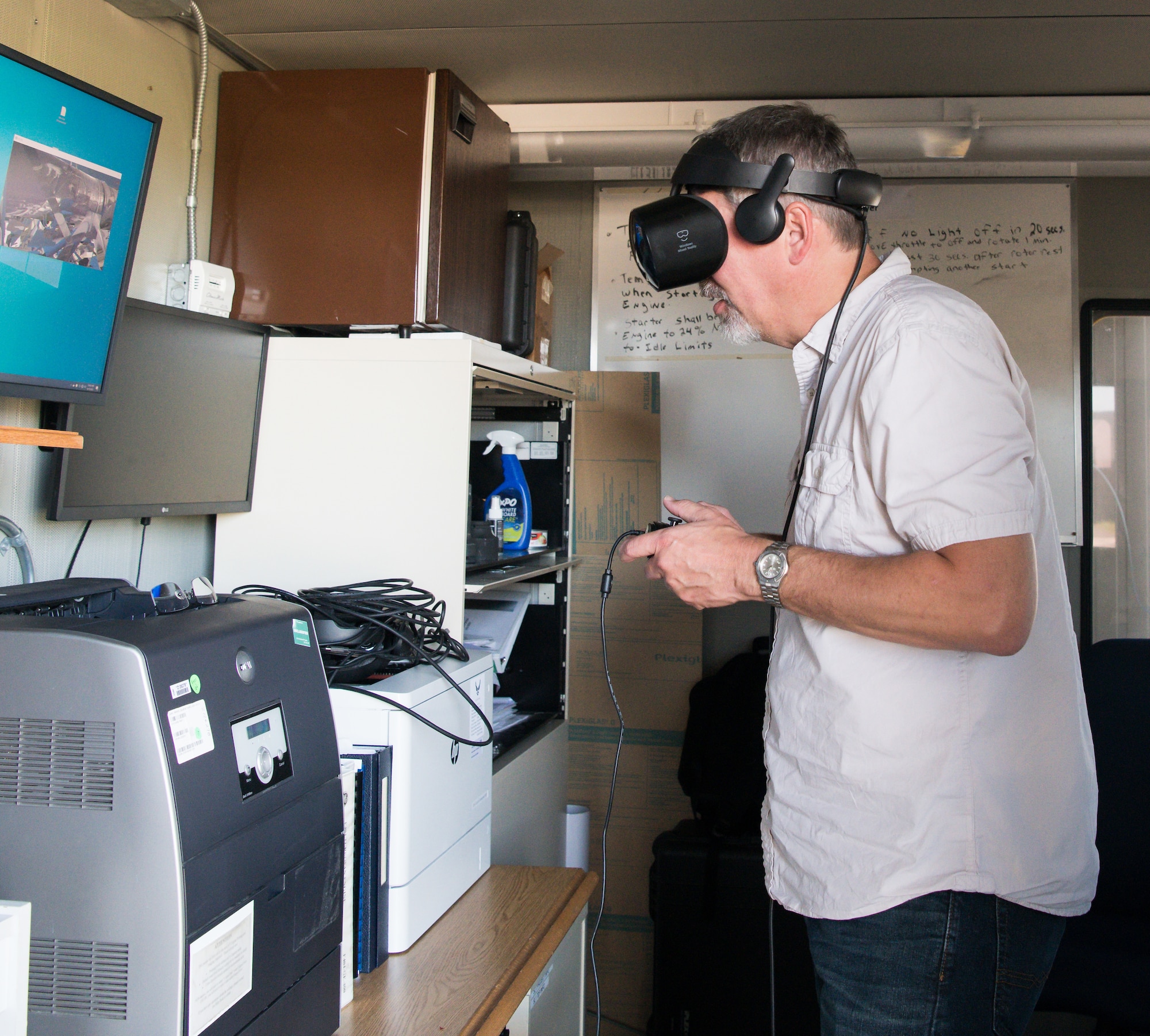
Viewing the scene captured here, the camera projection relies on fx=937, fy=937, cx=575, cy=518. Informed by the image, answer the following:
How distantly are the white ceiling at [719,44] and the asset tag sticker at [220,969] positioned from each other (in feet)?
5.39

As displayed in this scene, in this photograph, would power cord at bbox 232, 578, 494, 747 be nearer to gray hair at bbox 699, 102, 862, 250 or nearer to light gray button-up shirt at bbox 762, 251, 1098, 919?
light gray button-up shirt at bbox 762, 251, 1098, 919

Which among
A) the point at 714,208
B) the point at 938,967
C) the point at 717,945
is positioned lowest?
the point at 717,945

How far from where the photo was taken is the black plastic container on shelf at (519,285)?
6.95ft

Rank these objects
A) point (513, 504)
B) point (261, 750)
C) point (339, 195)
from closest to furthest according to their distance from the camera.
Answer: point (261, 750)
point (339, 195)
point (513, 504)

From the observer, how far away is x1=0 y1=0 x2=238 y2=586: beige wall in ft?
4.59

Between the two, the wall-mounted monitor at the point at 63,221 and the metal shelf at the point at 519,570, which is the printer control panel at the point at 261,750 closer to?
the wall-mounted monitor at the point at 63,221

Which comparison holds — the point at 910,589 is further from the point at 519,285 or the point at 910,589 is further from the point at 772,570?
the point at 519,285

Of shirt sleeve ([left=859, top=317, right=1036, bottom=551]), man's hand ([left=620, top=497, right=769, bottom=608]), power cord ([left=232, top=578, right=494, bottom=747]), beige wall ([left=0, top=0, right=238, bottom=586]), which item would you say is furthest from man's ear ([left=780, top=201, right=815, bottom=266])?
beige wall ([left=0, top=0, right=238, bottom=586])

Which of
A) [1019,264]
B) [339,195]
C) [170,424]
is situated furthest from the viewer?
[1019,264]

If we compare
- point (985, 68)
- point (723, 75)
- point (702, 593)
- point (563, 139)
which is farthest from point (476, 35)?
point (702, 593)

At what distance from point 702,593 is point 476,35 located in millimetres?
1470

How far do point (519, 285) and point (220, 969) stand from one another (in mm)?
1623

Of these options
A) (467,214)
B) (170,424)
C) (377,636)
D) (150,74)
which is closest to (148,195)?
(150,74)

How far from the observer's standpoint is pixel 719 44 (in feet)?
6.69
